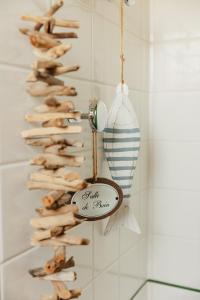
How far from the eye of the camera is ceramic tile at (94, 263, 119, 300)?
0.80 m

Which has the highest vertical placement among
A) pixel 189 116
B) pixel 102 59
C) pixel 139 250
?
pixel 102 59

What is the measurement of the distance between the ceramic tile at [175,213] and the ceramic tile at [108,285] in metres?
0.26

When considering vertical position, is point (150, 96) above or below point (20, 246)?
above

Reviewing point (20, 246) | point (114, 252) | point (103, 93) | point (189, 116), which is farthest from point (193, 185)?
point (20, 246)

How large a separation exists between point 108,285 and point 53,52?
61 cm

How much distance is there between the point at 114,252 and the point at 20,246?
0.39m

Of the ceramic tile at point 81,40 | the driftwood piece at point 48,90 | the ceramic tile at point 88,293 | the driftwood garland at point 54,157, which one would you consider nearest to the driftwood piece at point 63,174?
the driftwood garland at point 54,157

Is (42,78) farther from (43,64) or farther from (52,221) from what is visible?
(52,221)

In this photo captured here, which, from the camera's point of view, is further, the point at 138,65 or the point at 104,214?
the point at 138,65

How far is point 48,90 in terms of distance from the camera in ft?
1.62

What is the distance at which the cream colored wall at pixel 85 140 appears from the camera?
51cm

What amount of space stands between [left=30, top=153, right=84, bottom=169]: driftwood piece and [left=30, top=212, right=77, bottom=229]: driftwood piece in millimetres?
70

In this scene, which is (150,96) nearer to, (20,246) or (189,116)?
(189,116)

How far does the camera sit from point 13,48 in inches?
20.0
